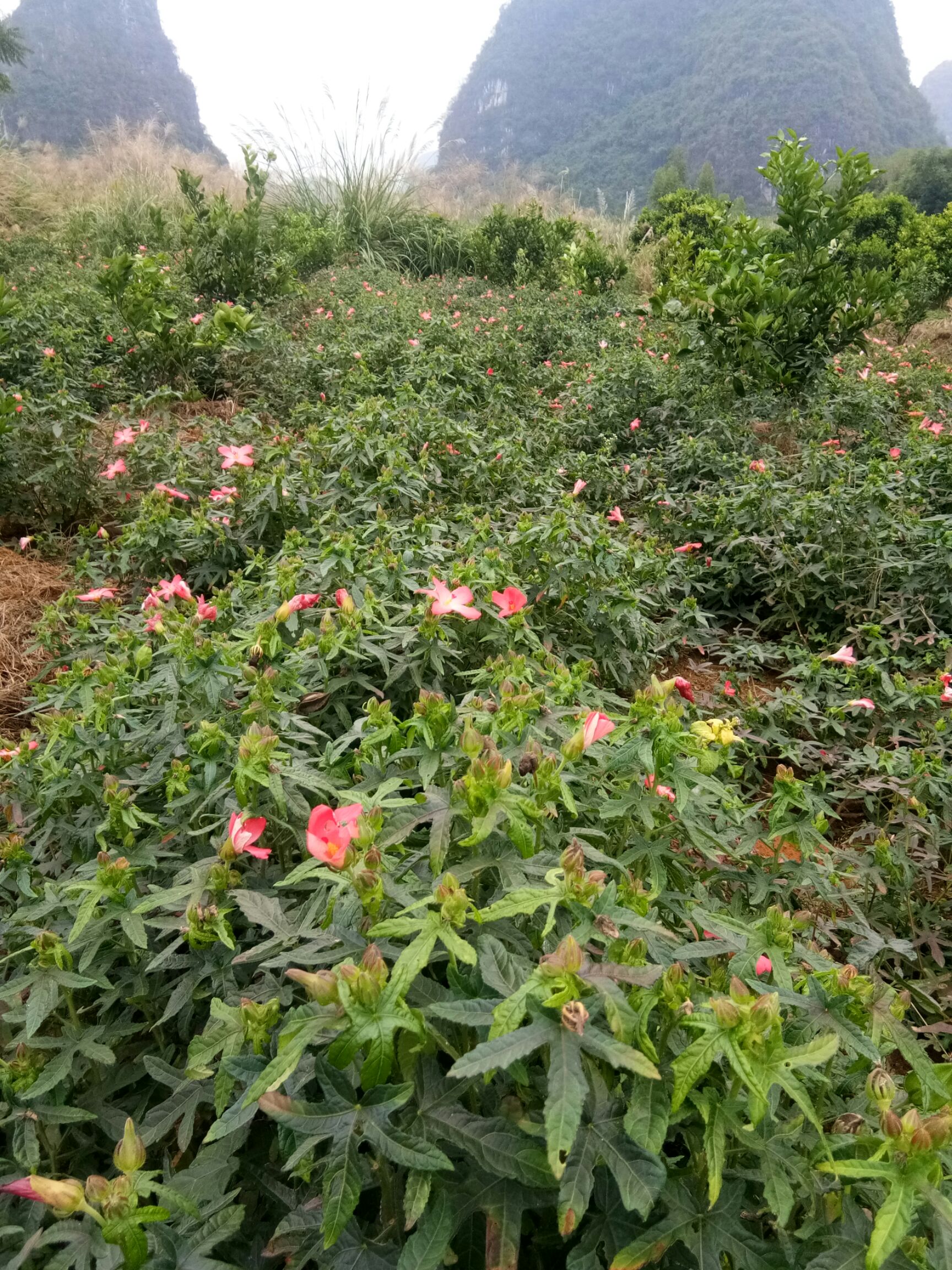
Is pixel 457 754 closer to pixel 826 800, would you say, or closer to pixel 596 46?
pixel 826 800

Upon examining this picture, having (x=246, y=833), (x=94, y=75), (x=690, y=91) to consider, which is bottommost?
(x=246, y=833)

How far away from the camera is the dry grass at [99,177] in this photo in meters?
8.58

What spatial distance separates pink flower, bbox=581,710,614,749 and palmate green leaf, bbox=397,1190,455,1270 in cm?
53

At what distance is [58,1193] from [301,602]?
1.06m

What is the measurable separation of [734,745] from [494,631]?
862 mm

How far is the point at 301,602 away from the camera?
1544 millimetres

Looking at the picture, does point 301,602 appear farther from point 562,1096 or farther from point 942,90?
point 942,90

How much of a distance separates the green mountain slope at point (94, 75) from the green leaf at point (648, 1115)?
115 ft

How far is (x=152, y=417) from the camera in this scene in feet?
12.4

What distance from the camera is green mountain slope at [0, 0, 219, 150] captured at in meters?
31.4

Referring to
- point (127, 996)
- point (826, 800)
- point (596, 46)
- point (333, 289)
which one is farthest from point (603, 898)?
point (596, 46)

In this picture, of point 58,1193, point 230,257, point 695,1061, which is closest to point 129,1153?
point 58,1193

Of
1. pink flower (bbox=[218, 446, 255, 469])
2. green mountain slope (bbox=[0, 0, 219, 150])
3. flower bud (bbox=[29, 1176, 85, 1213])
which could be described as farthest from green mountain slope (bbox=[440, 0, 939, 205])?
flower bud (bbox=[29, 1176, 85, 1213])

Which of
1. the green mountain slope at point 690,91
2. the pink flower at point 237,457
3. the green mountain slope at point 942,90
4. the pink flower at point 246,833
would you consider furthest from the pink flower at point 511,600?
the green mountain slope at point 942,90
